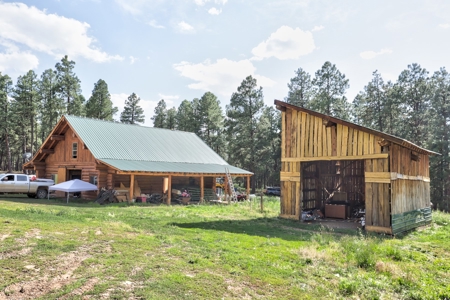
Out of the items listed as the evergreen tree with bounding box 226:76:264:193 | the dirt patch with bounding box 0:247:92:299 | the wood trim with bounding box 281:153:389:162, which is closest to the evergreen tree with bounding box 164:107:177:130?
the evergreen tree with bounding box 226:76:264:193

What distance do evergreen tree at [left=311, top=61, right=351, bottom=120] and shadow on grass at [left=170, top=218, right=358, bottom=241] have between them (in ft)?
91.7

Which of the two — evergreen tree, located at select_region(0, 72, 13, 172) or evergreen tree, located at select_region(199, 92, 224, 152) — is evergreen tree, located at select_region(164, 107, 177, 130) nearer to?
evergreen tree, located at select_region(199, 92, 224, 152)

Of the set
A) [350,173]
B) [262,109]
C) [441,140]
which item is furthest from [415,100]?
[350,173]

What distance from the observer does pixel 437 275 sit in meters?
7.09

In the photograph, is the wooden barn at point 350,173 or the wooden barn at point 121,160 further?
the wooden barn at point 121,160

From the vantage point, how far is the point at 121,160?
2247 centimetres

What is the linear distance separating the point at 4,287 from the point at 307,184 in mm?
15536

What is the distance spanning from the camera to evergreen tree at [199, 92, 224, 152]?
163ft

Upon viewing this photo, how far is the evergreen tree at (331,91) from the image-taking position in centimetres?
3922

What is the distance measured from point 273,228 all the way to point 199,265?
21.9 ft

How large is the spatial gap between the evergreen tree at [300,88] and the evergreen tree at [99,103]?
88.1 feet

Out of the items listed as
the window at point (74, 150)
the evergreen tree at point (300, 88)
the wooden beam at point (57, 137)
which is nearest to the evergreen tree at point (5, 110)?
the wooden beam at point (57, 137)

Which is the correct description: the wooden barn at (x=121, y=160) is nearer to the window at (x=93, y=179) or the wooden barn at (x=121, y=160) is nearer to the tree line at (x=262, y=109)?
the window at (x=93, y=179)

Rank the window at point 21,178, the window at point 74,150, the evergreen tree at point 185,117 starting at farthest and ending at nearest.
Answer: the evergreen tree at point 185,117
the window at point 74,150
the window at point 21,178
